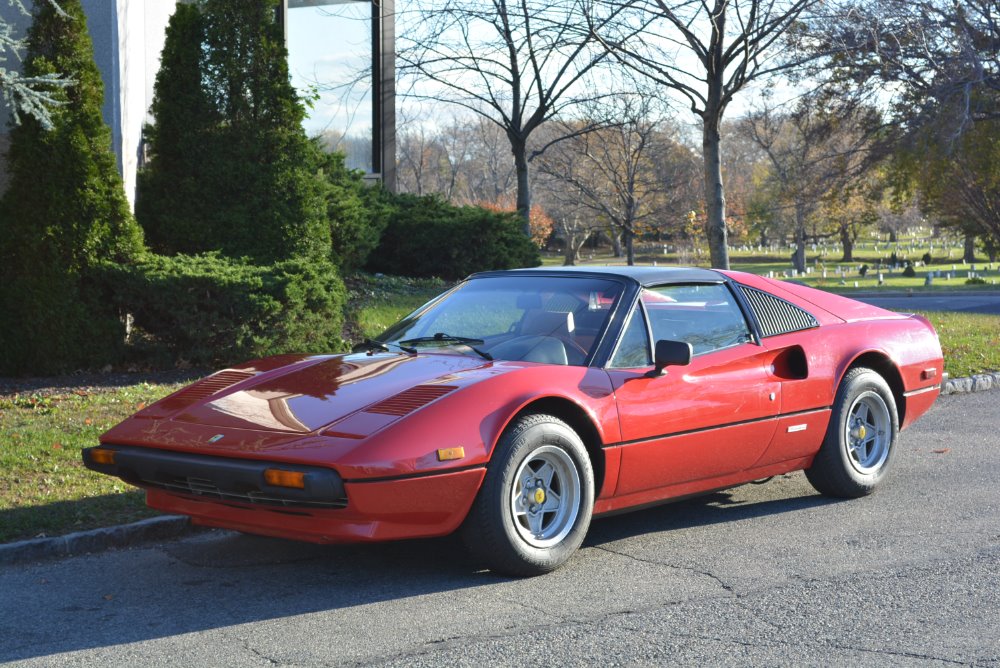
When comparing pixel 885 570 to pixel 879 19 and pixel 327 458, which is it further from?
pixel 879 19

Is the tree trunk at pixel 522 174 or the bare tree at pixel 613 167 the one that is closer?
the tree trunk at pixel 522 174

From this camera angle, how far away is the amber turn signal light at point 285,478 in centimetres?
430

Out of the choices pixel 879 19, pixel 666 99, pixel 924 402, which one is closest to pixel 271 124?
pixel 924 402

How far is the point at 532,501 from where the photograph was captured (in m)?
4.85

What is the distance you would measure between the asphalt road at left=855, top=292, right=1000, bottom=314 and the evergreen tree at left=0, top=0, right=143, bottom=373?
15.5 meters

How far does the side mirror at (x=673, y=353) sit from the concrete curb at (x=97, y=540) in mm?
2688

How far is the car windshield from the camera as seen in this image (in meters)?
5.36

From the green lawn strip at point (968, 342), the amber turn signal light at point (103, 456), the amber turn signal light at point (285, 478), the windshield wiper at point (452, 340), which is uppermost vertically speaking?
the windshield wiper at point (452, 340)

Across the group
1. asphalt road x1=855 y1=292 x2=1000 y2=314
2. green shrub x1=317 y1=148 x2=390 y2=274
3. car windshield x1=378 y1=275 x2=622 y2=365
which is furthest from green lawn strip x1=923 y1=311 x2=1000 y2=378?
green shrub x1=317 y1=148 x2=390 y2=274

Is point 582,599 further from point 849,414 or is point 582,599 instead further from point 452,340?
point 849,414

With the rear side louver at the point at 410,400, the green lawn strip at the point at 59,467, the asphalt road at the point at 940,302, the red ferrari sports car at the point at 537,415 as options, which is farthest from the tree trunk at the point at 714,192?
the rear side louver at the point at 410,400

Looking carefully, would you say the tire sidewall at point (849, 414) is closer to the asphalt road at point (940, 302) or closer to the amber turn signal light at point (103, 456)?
the amber turn signal light at point (103, 456)

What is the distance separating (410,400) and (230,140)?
8190mm

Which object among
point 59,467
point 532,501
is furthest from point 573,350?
point 59,467
